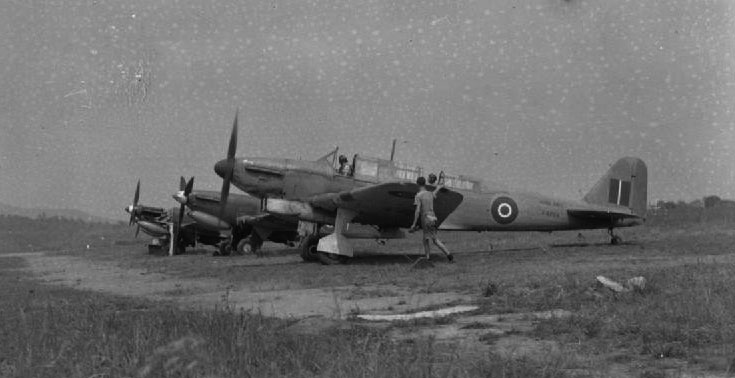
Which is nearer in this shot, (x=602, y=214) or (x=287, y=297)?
(x=287, y=297)

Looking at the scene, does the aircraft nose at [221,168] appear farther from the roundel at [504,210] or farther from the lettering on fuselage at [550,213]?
the lettering on fuselage at [550,213]

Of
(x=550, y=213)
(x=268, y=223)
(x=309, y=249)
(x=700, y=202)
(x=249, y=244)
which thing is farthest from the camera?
(x=700, y=202)

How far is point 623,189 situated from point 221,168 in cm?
1210

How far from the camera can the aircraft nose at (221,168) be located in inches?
715

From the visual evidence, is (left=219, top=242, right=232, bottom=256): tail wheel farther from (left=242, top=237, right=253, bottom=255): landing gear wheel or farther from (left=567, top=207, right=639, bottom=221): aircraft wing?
(left=567, top=207, right=639, bottom=221): aircraft wing

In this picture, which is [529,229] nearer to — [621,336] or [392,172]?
[392,172]

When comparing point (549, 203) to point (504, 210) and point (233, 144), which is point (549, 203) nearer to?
point (504, 210)

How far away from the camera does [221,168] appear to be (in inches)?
719

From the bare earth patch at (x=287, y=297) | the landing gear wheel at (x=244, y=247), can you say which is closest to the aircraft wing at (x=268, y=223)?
the landing gear wheel at (x=244, y=247)

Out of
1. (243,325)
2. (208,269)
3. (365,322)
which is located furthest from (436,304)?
(208,269)

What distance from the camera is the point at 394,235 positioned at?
18.0m

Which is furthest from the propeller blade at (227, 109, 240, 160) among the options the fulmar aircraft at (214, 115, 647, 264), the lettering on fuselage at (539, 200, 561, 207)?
the lettering on fuselage at (539, 200, 561, 207)

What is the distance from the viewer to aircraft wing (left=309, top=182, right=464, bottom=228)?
1558 centimetres

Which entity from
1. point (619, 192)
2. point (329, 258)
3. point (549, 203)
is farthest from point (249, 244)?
point (619, 192)
